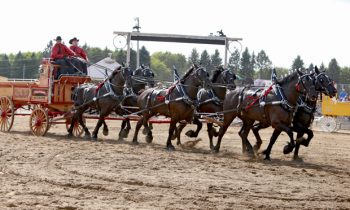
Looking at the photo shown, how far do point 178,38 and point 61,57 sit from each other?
10.7m

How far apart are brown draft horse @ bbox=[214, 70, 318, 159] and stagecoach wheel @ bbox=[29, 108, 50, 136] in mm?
6388

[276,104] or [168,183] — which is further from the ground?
[276,104]

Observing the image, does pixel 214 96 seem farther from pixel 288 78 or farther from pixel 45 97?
pixel 45 97

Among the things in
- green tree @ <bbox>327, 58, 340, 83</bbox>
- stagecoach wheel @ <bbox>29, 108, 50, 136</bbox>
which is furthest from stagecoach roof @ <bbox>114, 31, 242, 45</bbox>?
green tree @ <bbox>327, 58, 340, 83</bbox>

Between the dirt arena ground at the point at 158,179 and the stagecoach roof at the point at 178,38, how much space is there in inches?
491

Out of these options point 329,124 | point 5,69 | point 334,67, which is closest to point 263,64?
point 334,67

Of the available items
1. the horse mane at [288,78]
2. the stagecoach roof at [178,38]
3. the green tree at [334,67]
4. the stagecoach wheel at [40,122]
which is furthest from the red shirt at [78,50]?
the green tree at [334,67]

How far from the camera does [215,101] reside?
1705 cm

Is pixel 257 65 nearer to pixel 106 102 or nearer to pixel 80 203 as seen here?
→ pixel 106 102

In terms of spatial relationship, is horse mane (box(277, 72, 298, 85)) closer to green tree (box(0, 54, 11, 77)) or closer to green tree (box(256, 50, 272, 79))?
green tree (box(256, 50, 272, 79))

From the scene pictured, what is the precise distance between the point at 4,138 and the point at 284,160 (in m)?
8.21

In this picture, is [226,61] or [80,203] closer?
[80,203]

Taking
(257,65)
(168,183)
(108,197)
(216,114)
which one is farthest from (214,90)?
(257,65)

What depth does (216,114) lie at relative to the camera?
16.2 m
